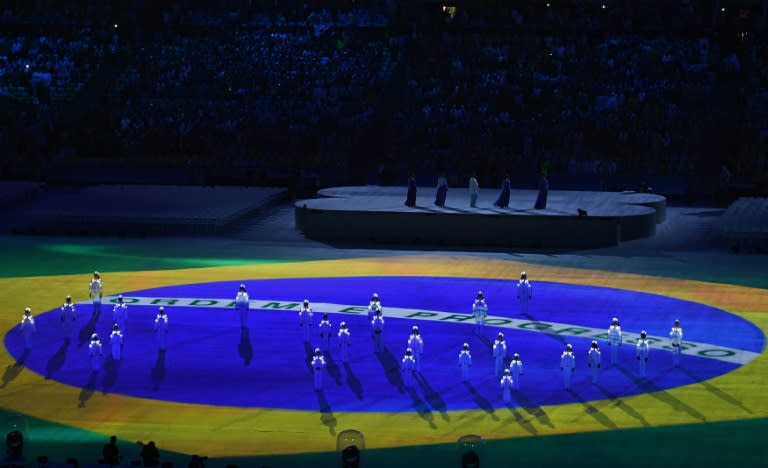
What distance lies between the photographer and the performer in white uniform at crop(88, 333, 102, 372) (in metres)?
29.6

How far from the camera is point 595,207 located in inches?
1950

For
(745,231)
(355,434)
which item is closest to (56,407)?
(355,434)

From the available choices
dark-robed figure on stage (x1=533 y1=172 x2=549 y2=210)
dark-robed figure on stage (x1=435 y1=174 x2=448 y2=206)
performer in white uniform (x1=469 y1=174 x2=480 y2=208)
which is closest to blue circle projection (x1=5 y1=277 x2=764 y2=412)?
dark-robed figure on stage (x1=533 y1=172 x2=549 y2=210)

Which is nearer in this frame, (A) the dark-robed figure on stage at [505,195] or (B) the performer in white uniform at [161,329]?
(B) the performer in white uniform at [161,329]

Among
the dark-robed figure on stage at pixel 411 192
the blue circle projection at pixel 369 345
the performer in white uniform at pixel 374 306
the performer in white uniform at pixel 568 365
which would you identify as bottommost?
the blue circle projection at pixel 369 345

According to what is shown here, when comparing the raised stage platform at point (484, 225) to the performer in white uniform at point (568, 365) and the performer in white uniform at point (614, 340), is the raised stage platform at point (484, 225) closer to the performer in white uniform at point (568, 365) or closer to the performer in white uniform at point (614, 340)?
the performer in white uniform at point (614, 340)

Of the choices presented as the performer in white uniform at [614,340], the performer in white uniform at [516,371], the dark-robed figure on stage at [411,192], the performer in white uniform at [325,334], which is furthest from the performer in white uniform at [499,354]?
the dark-robed figure on stage at [411,192]

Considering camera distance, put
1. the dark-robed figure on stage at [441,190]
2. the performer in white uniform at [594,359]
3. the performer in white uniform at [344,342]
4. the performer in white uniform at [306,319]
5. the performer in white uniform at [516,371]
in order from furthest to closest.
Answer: the dark-robed figure on stage at [441,190] < the performer in white uniform at [306,319] < the performer in white uniform at [344,342] < the performer in white uniform at [594,359] < the performer in white uniform at [516,371]

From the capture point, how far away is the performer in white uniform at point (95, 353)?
1166 inches

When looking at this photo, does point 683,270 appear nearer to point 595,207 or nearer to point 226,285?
point 595,207

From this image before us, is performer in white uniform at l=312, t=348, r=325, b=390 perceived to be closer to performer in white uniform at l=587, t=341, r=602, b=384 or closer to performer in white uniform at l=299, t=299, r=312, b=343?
performer in white uniform at l=299, t=299, r=312, b=343

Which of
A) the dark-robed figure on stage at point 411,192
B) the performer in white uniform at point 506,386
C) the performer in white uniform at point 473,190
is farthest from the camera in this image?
the dark-robed figure on stage at point 411,192

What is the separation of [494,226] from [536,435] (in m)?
22.2

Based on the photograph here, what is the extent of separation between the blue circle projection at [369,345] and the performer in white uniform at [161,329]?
27cm
